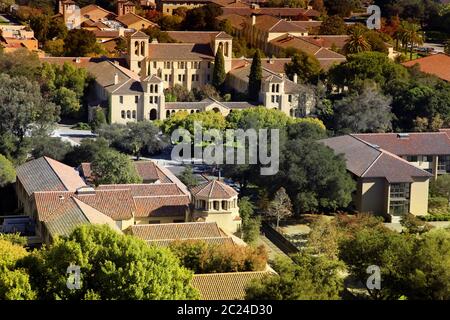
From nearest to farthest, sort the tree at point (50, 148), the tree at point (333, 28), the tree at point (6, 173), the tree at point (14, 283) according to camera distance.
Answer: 1. the tree at point (14, 283)
2. the tree at point (6, 173)
3. the tree at point (50, 148)
4. the tree at point (333, 28)

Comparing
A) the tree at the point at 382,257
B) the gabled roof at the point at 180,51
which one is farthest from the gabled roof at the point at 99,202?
the gabled roof at the point at 180,51

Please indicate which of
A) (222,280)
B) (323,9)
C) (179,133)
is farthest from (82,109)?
(323,9)

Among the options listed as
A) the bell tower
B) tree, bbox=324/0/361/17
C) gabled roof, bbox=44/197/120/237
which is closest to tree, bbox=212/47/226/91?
the bell tower

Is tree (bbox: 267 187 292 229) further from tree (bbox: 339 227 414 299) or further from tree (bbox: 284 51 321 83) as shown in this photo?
tree (bbox: 284 51 321 83)

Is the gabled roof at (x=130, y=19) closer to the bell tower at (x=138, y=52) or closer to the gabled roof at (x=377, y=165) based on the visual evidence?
the bell tower at (x=138, y=52)

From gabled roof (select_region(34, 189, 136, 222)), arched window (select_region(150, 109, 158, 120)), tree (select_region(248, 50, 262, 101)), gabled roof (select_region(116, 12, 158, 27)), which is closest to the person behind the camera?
gabled roof (select_region(34, 189, 136, 222))

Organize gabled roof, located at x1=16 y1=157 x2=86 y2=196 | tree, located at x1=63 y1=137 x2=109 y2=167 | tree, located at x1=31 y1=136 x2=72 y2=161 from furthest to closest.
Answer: tree, located at x1=31 y1=136 x2=72 y2=161 → tree, located at x1=63 y1=137 x2=109 y2=167 → gabled roof, located at x1=16 y1=157 x2=86 y2=196
